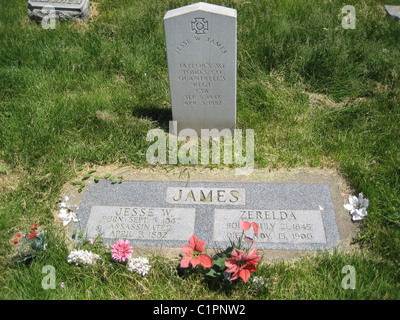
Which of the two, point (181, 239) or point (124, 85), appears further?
point (124, 85)

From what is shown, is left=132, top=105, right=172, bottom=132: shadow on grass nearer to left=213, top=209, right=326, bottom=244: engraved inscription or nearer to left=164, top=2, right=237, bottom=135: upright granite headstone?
left=164, top=2, right=237, bottom=135: upright granite headstone

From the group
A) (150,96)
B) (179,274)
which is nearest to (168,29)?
(150,96)

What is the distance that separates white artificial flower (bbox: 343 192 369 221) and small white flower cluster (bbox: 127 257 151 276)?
1.58 meters

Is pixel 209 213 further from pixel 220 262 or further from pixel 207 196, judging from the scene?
pixel 220 262

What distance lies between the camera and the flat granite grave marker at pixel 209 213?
301 centimetres

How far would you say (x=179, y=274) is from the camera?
9.23ft

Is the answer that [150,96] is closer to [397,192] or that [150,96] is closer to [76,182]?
[76,182]

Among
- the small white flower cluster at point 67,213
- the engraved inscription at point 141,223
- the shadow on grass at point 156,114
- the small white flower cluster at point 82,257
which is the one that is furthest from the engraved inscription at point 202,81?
the small white flower cluster at point 82,257

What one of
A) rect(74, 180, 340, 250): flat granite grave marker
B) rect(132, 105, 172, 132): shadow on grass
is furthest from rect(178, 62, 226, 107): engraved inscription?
rect(74, 180, 340, 250): flat granite grave marker

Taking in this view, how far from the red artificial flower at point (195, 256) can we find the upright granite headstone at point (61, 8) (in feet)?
13.8

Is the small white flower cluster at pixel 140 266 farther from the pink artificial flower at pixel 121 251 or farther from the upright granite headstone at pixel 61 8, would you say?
the upright granite headstone at pixel 61 8

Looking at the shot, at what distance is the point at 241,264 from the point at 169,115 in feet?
6.90

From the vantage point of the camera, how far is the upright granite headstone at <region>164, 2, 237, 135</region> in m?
3.37
